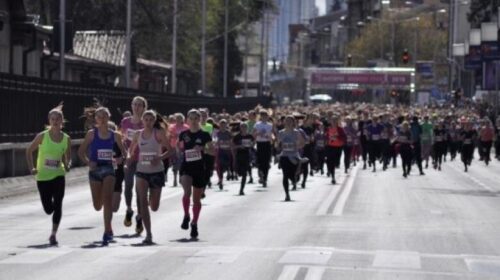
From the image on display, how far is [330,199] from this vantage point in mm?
30359

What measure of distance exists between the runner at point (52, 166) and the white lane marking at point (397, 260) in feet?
13.7

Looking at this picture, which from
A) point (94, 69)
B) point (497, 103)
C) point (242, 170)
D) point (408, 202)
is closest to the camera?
point (408, 202)

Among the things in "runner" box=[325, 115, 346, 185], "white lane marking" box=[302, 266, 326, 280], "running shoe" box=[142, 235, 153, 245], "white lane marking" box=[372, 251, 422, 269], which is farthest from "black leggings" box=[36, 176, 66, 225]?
"runner" box=[325, 115, 346, 185]

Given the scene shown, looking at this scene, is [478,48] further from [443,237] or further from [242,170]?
[443,237]

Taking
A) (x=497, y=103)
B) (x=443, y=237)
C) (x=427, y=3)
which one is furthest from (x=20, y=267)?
(x=427, y=3)

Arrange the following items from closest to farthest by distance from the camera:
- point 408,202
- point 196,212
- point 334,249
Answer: point 334,249 < point 196,212 < point 408,202

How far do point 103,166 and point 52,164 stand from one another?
0.66 meters

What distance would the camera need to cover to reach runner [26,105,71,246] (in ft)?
62.3

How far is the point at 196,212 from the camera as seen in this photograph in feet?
67.3

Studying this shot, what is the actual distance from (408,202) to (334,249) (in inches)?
466

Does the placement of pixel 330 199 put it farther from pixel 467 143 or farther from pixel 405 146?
pixel 467 143

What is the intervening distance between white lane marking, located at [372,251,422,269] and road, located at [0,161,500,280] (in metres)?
0.01

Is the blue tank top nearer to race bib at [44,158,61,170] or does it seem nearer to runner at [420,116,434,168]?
race bib at [44,158,61,170]

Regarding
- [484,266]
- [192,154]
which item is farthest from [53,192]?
[484,266]
